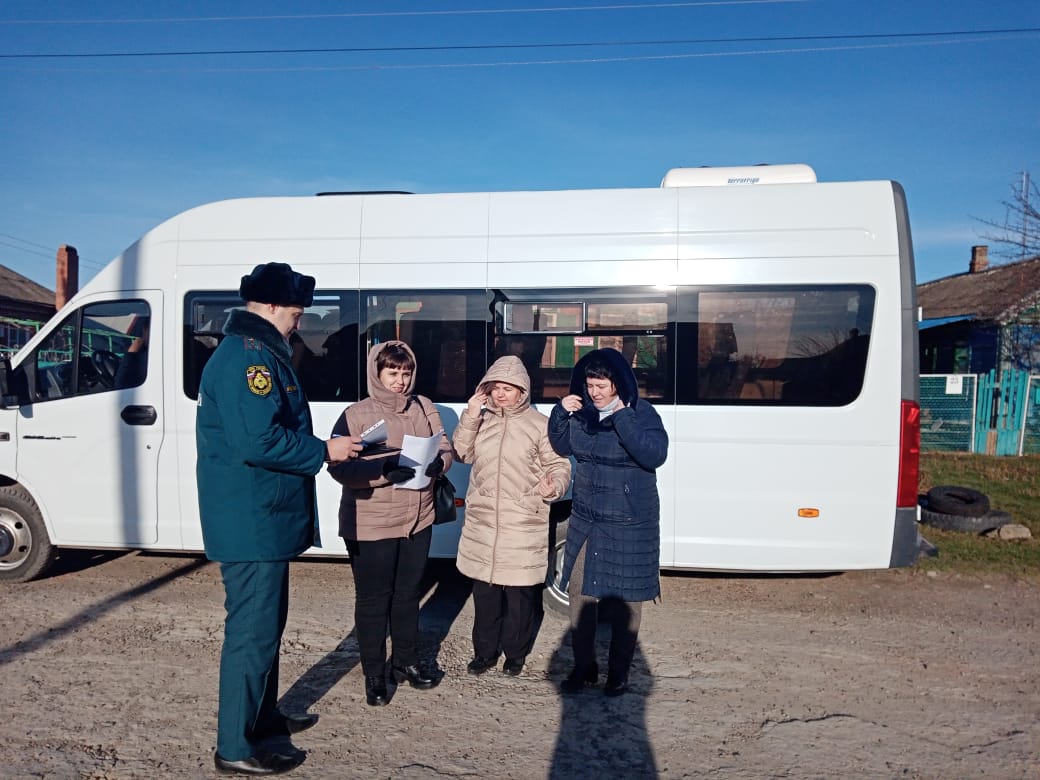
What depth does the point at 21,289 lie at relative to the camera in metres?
30.1

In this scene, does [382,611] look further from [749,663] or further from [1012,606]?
[1012,606]

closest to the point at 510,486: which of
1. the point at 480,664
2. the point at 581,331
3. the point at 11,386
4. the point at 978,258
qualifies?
the point at 480,664

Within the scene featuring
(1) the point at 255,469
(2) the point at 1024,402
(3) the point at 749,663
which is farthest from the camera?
(2) the point at 1024,402

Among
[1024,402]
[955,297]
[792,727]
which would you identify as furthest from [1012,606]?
[955,297]

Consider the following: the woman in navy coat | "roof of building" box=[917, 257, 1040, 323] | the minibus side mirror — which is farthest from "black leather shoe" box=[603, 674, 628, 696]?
"roof of building" box=[917, 257, 1040, 323]

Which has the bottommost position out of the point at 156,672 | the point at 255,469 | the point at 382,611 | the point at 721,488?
the point at 156,672

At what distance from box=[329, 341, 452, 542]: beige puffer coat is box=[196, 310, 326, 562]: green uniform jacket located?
0.58 m

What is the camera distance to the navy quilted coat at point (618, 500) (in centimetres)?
393

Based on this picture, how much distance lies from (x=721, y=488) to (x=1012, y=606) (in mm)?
2536

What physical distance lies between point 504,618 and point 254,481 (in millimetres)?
1914

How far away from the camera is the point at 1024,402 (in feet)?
46.8

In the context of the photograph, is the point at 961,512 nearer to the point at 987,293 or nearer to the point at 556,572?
the point at 556,572

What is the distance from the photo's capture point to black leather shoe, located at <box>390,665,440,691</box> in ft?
13.6

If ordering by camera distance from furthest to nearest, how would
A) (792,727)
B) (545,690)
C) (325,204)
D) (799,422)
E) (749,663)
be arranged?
(325,204) → (799,422) → (749,663) → (545,690) → (792,727)
